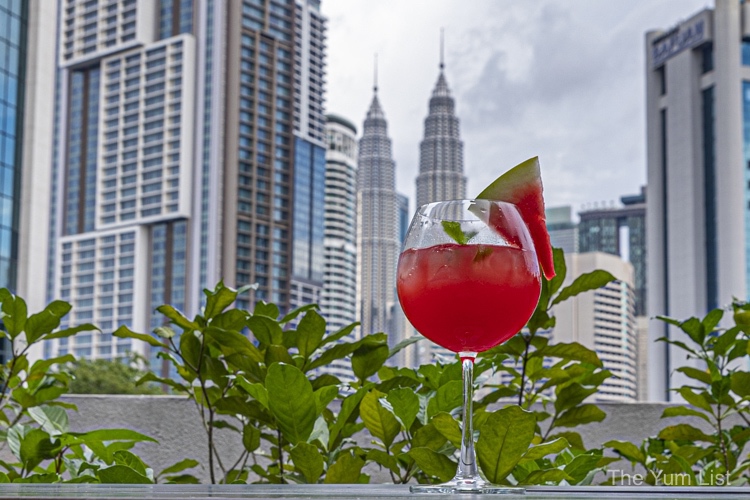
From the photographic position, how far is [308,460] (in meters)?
0.83

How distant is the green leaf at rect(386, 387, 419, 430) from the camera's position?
2.77 ft

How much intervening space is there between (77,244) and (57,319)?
56.6 meters

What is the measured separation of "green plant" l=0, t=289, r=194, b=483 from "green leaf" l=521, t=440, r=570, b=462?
0.99ft

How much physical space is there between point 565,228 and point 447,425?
89828mm

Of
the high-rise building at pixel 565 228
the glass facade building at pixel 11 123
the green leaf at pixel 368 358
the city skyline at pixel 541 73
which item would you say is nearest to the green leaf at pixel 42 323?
the green leaf at pixel 368 358

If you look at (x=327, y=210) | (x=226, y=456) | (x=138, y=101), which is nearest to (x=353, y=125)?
(x=327, y=210)

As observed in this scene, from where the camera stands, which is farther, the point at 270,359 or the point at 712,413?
the point at 712,413

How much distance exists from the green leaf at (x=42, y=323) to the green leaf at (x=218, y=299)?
175mm

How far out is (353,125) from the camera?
71250mm

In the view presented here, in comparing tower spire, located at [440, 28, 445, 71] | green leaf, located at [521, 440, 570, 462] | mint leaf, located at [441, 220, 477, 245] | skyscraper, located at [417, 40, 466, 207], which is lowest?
green leaf, located at [521, 440, 570, 462]

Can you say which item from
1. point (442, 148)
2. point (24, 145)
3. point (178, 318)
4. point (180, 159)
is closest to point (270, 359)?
point (178, 318)

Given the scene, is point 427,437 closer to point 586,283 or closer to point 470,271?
point 470,271

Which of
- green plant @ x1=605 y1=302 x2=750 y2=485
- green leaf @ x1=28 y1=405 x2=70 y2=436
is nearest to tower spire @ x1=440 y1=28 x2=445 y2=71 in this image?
green plant @ x1=605 y1=302 x2=750 y2=485

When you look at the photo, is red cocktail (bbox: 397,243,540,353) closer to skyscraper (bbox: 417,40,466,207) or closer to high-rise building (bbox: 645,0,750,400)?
high-rise building (bbox: 645,0,750,400)
